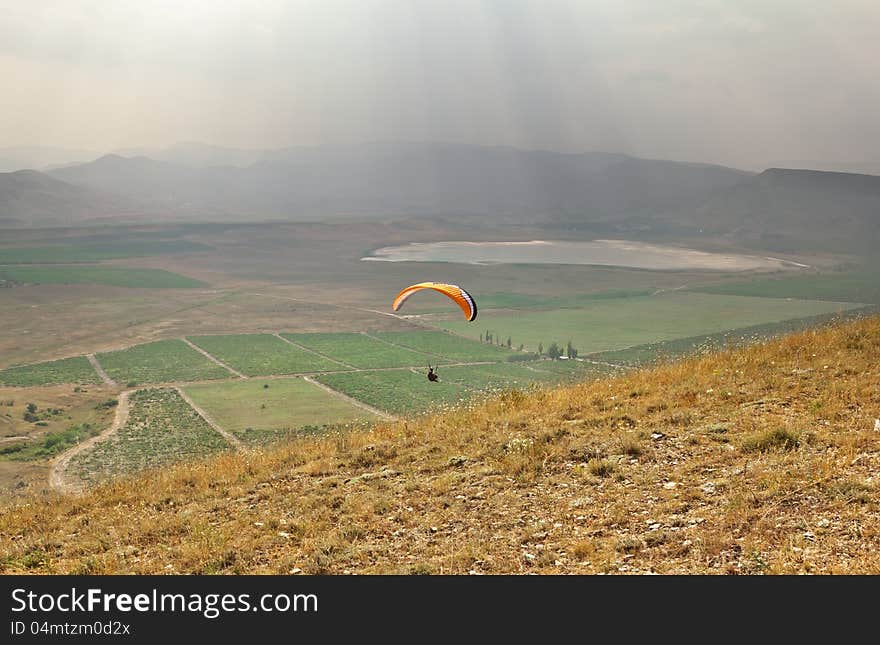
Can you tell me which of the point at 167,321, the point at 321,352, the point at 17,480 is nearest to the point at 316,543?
the point at 17,480

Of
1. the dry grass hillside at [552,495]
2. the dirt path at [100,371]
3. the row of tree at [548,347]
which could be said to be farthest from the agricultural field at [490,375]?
the dry grass hillside at [552,495]

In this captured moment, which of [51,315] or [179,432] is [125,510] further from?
[51,315]

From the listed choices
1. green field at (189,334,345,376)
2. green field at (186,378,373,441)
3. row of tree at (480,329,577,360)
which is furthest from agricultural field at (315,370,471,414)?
row of tree at (480,329,577,360)

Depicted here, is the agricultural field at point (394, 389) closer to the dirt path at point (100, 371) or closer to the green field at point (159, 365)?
the green field at point (159, 365)

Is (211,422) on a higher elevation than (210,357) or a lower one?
lower

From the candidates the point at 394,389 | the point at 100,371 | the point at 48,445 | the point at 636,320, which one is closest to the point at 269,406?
the point at 394,389

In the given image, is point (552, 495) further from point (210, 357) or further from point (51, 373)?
point (210, 357)
